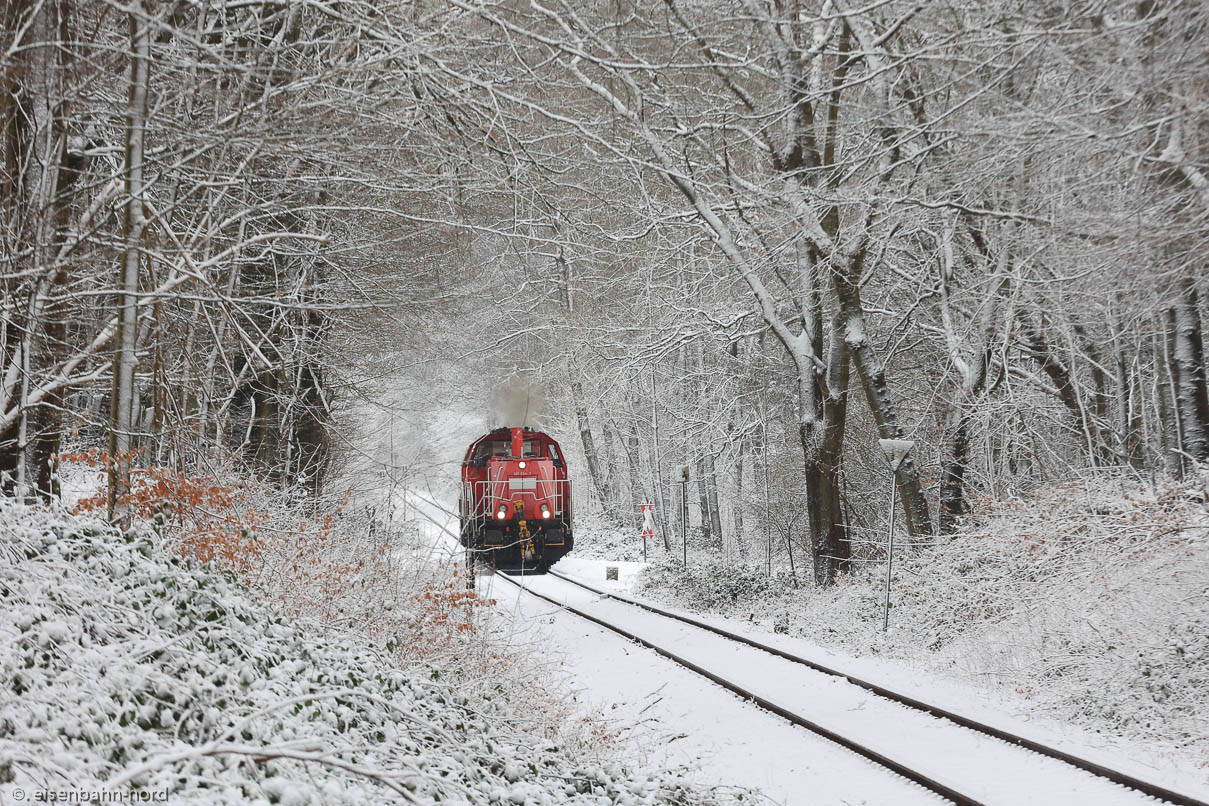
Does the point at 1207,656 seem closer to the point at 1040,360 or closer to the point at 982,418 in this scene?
the point at 982,418

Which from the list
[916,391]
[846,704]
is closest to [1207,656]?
[846,704]

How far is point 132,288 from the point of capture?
20.2 ft

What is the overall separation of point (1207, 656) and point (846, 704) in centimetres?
330

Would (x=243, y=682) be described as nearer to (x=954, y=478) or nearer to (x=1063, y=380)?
(x=954, y=478)

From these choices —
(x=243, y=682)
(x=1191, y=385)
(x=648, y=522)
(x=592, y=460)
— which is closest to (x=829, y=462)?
(x=1191, y=385)

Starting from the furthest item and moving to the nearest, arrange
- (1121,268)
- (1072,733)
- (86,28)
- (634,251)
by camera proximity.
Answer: (634,251) → (1121,268) → (1072,733) → (86,28)

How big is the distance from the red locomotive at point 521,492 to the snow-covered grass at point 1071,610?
6.04m

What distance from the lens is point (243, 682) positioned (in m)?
4.89

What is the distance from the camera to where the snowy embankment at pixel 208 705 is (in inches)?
143

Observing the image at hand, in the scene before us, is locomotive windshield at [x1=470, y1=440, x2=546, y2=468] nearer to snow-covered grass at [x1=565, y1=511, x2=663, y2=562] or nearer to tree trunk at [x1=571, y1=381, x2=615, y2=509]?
snow-covered grass at [x1=565, y1=511, x2=663, y2=562]

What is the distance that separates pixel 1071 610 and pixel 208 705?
9311mm

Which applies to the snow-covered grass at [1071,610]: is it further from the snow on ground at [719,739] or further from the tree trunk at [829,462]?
the snow on ground at [719,739]

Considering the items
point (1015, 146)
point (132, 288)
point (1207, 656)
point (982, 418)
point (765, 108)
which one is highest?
point (765, 108)

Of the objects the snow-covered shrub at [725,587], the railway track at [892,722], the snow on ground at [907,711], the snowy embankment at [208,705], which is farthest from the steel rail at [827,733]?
the snow-covered shrub at [725,587]
